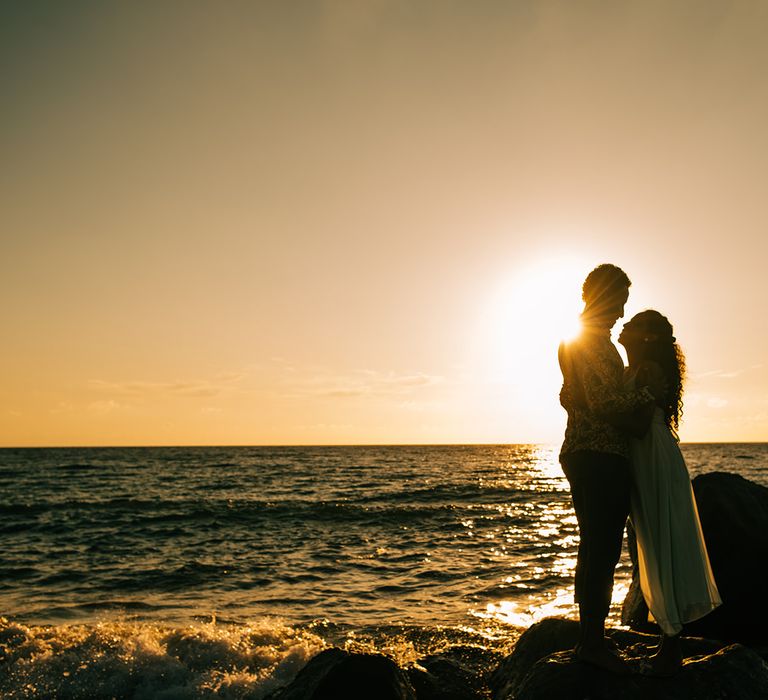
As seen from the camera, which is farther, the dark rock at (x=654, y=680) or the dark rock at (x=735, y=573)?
the dark rock at (x=735, y=573)

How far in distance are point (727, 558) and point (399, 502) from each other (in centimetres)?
2415

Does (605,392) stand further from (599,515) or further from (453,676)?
(453,676)

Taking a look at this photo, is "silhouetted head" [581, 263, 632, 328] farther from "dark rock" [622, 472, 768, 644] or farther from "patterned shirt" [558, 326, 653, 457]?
"dark rock" [622, 472, 768, 644]

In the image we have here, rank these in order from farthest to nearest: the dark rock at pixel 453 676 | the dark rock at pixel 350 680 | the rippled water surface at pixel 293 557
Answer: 1. the rippled water surface at pixel 293 557
2. the dark rock at pixel 453 676
3. the dark rock at pixel 350 680

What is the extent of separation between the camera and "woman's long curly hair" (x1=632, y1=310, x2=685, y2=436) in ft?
14.6

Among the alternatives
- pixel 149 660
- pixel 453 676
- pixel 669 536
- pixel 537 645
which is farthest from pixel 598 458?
pixel 149 660

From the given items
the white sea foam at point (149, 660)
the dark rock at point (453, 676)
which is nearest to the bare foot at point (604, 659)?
the dark rock at point (453, 676)

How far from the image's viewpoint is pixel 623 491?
4.12 m

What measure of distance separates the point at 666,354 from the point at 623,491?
1088 mm

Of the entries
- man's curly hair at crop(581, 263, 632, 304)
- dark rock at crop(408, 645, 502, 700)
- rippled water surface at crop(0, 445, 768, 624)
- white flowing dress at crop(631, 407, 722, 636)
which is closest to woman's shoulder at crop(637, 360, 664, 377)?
white flowing dress at crop(631, 407, 722, 636)

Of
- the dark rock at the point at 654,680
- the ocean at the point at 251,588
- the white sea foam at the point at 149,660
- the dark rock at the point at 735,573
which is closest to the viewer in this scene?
the dark rock at the point at 654,680

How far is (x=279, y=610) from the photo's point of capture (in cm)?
1116

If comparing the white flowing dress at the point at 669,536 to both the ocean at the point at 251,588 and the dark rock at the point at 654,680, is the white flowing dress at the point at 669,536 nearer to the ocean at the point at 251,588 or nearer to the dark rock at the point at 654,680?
the dark rock at the point at 654,680

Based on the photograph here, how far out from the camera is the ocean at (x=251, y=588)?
26.8 ft
